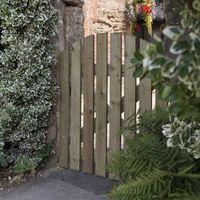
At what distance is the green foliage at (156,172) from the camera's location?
3.15 m

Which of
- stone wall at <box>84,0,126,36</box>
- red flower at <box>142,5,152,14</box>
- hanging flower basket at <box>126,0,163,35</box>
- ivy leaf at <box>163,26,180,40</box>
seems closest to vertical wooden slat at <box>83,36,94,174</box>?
stone wall at <box>84,0,126,36</box>

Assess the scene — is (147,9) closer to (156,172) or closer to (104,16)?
(104,16)

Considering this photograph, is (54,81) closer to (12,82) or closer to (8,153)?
(12,82)

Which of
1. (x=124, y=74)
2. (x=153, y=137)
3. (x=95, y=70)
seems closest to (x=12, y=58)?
(x=95, y=70)

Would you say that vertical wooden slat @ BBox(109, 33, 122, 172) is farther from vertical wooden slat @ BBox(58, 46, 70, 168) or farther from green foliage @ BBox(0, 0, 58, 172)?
green foliage @ BBox(0, 0, 58, 172)

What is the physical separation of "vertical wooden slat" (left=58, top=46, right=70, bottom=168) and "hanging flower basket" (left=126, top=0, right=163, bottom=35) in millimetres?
4104

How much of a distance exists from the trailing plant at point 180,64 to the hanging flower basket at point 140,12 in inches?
303

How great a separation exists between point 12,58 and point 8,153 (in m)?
1.03

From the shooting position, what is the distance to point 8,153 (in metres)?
5.57

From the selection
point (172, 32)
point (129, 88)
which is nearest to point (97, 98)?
point (129, 88)

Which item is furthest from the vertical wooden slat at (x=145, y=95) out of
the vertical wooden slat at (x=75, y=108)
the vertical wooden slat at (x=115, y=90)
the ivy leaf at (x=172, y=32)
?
the ivy leaf at (x=172, y=32)

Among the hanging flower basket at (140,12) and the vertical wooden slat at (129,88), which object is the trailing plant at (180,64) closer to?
the vertical wooden slat at (129,88)

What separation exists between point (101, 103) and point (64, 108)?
1.84 ft

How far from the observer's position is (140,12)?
33.1 feet
